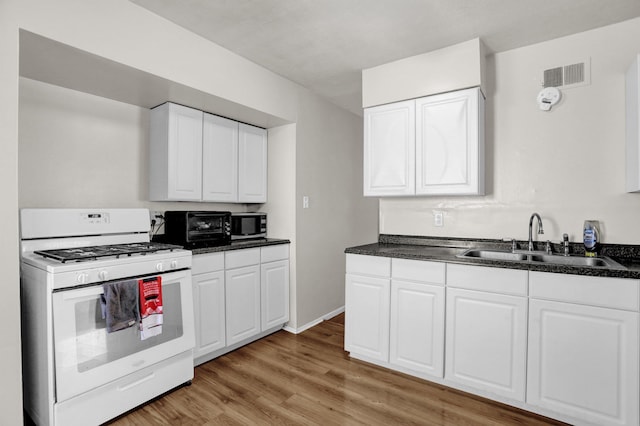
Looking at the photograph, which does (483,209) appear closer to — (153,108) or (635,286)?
(635,286)

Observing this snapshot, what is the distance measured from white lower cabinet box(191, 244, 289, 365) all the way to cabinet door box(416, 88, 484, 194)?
152cm

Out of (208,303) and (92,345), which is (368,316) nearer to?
(208,303)

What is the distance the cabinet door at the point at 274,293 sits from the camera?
3.10 meters

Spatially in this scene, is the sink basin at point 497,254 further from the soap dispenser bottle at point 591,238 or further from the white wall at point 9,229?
the white wall at point 9,229

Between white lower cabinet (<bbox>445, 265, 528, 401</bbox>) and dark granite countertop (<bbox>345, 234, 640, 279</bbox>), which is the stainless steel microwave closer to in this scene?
dark granite countertop (<bbox>345, 234, 640, 279</bbox>)

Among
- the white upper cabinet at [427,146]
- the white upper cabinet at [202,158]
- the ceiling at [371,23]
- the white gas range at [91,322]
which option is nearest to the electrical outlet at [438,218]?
the white upper cabinet at [427,146]

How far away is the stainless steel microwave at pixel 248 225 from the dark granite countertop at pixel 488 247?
1.06m

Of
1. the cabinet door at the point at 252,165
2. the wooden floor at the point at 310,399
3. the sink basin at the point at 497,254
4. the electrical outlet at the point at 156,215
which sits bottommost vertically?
the wooden floor at the point at 310,399

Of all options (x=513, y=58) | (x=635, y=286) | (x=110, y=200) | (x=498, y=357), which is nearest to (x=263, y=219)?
(x=110, y=200)

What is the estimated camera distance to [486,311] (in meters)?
2.13

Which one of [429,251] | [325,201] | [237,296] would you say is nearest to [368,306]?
[429,251]

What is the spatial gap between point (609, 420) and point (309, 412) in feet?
5.36

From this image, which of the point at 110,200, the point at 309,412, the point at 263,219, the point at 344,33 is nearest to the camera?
the point at 309,412

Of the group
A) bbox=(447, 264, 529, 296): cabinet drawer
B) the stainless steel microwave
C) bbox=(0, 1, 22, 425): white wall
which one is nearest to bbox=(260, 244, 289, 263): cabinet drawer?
the stainless steel microwave
